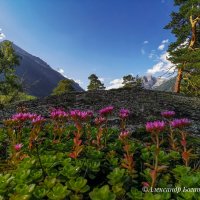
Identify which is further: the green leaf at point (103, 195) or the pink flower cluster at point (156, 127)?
the pink flower cluster at point (156, 127)

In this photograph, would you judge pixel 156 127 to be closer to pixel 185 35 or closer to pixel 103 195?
pixel 103 195

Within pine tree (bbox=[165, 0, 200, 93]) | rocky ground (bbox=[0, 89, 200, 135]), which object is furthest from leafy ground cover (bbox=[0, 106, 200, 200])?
pine tree (bbox=[165, 0, 200, 93])

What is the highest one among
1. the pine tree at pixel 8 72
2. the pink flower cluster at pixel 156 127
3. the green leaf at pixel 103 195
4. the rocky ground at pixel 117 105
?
the pine tree at pixel 8 72

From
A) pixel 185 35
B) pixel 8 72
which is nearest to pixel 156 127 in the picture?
pixel 185 35

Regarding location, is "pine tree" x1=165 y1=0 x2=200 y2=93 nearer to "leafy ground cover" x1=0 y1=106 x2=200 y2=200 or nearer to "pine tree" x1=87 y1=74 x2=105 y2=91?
"leafy ground cover" x1=0 y1=106 x2=200 y2=200

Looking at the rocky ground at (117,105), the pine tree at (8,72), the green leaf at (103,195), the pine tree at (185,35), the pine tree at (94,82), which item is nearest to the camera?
the green leaf at (103,195)

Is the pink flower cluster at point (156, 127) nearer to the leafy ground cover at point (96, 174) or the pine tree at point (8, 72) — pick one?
the leafy ground cover at point (96, 174)

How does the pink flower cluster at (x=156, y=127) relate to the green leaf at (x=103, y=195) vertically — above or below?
above

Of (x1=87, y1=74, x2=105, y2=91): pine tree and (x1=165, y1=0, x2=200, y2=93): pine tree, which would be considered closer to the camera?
(x1=165, y1=0, x2=200, y2=93): pine tree

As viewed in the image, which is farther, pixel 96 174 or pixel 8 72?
pixel 8 72

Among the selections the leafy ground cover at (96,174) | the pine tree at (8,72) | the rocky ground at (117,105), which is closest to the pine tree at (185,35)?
the rocky ground at (117,105)

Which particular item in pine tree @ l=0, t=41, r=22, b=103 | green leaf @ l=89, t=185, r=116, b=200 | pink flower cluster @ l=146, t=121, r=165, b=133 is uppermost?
pine tree @ l=0, t=41, r=22, b=103

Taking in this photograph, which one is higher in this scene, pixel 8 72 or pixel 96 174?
pixel 8 72

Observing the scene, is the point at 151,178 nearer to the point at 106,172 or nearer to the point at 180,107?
the point at 106,172
